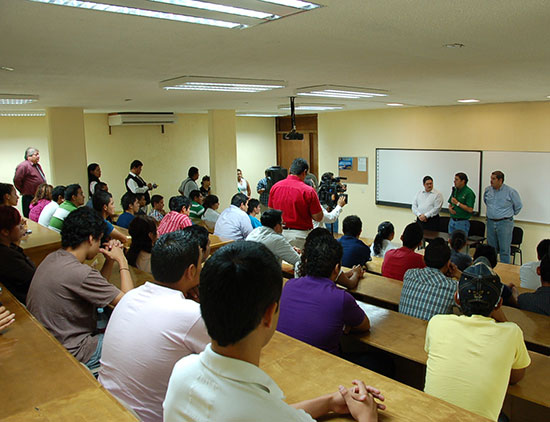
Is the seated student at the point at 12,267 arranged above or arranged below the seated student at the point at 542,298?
above

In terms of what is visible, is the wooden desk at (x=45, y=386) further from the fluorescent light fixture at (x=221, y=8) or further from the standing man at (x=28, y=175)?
the standing man at (x=28, y=175)

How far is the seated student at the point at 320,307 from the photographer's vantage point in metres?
2.49

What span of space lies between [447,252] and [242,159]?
9.70m

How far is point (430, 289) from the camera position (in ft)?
9.74

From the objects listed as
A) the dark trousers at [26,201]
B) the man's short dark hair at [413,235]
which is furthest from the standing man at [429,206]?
the dark trousers at [26,201]

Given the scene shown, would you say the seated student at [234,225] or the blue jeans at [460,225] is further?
the blue jeans at [460,225]

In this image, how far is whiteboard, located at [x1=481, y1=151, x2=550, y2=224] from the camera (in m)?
7.32

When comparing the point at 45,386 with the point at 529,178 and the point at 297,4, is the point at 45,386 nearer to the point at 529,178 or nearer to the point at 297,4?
the point at 297,4

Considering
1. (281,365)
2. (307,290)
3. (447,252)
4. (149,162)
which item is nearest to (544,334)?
(447,252)

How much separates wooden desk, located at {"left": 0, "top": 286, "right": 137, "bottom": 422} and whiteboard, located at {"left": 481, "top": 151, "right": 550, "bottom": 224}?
24.2 ft

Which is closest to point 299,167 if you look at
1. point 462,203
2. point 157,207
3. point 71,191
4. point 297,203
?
point 297,203

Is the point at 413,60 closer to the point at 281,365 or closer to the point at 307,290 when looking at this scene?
the point at 307,290

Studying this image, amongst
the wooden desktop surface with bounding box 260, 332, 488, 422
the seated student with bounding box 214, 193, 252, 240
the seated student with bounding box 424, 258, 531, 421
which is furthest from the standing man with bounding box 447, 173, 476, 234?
the wooden desktop surface with bounding box 260, 332, 488, 422

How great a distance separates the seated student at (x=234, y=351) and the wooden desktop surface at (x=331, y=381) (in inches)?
24.6
